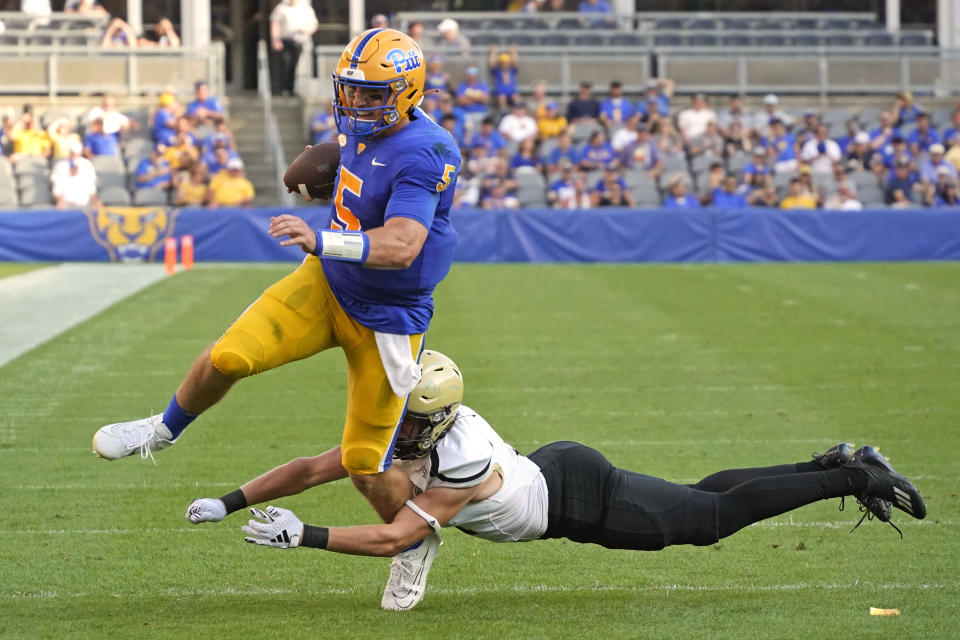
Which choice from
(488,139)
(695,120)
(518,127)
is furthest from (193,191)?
(695,120)

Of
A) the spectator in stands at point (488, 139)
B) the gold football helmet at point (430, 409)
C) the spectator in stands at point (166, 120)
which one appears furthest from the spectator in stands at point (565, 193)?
the gold football helmet at point (430, 409)

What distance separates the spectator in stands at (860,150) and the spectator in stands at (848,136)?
14 centimetres

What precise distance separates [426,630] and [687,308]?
10.3 meters

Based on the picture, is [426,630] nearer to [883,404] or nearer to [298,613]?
[298,613]

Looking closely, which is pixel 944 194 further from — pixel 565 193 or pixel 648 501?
pixel 648 501

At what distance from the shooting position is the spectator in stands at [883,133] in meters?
24.6

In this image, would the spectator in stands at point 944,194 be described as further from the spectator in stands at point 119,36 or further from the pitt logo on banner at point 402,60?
the pitt logo on banner at point 402,60

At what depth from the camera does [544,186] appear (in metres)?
22.8

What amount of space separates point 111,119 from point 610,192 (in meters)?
8.68

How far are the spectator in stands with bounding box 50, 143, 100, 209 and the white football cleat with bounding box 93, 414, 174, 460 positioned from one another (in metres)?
16.8

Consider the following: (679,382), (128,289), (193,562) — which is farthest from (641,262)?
(193,562)

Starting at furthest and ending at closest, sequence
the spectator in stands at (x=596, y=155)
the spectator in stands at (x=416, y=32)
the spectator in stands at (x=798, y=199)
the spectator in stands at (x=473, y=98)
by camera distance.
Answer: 1. the spectator in stands at (x=416, y=32)
2. the spectator in stands at (x=473, y=98)
3. the spectator in stands at (x=596, y=155)
4. the spectator in stands at (x=798, y=199)

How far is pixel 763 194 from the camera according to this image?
22391mm

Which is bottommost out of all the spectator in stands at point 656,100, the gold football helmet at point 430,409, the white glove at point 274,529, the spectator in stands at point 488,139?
the white glove at point 274,529
